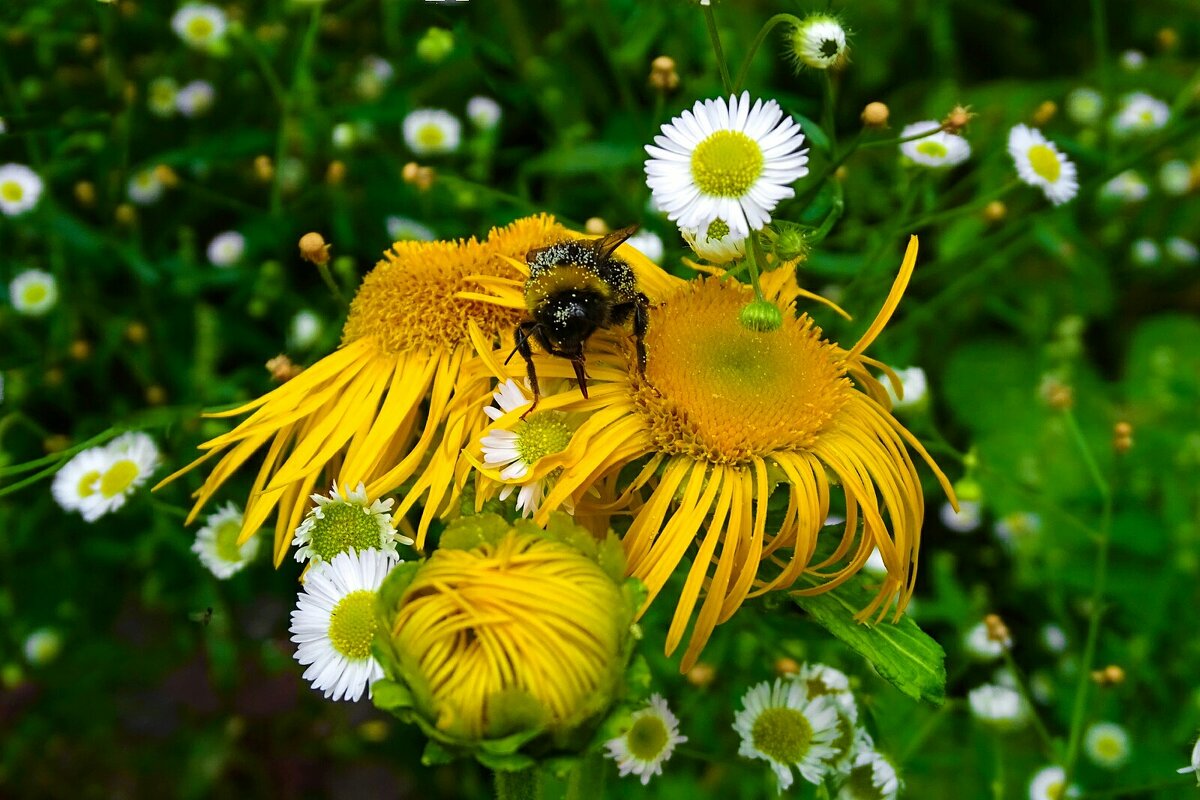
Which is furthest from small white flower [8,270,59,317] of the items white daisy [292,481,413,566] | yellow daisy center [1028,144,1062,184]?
yellow daisy center [1028,144,1062,184]

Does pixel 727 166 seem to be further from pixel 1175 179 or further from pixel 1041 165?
pixel 1175 179

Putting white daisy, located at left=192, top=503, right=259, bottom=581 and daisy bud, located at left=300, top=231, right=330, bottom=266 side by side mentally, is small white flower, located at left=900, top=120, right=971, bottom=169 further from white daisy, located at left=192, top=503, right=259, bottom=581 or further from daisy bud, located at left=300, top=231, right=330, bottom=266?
white daisy, located at left=192, top=503, right=259, bottom=581

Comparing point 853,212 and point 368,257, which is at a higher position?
point 853,212

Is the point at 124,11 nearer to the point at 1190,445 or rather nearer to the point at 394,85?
the point at 394,85

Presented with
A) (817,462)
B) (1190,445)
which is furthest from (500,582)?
(1190,445)

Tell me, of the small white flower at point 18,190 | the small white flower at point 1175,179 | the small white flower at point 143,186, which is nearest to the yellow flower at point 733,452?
the small white flower at point 18,190

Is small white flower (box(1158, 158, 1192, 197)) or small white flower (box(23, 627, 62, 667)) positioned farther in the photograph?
small white flower (box(1158, 158, 1192, 197))
